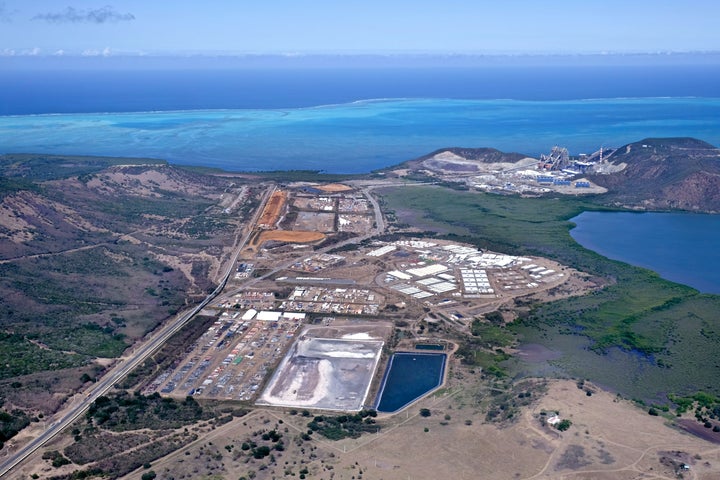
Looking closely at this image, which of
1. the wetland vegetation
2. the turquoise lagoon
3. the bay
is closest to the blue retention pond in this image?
the wetland vegetation

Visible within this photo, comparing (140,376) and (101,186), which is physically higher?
(101,186)

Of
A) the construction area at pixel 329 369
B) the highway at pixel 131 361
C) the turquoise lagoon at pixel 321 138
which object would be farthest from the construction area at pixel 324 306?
the turquoise lagoon at pixel 321 138

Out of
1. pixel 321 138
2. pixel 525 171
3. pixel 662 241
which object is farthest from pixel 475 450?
pixel 321 138

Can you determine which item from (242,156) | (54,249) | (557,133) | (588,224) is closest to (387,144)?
(242,156)

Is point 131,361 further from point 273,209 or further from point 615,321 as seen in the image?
point 273,209

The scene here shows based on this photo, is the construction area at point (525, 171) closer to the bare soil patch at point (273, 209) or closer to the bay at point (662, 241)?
the bay at point (662, 241)

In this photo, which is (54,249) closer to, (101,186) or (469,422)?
(101,186)
